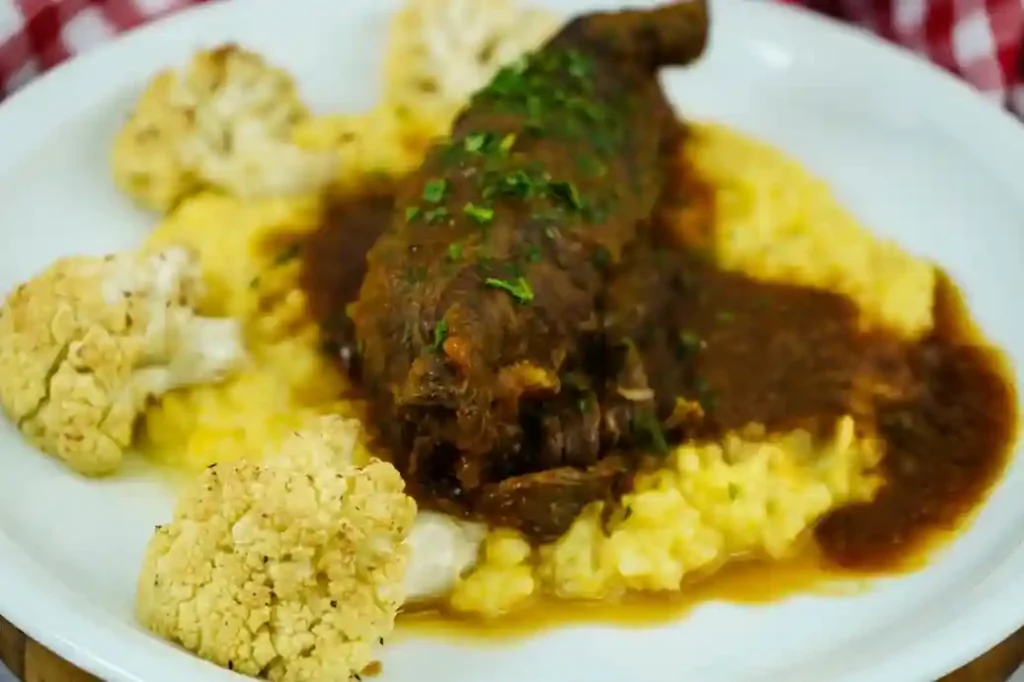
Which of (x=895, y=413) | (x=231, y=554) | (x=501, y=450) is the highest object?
(x=231, y=554)

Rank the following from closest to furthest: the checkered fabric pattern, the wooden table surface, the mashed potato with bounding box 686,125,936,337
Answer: the wooden table surface
the mashed potato with bounding box 686,125,936,337
the checkered fabric pattern

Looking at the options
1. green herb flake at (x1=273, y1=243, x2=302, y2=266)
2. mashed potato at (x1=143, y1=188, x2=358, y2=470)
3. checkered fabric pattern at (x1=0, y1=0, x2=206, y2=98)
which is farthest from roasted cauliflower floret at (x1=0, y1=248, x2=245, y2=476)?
checkered fabric pattern at (x1=0, y1=0, x2=206, y2=98)

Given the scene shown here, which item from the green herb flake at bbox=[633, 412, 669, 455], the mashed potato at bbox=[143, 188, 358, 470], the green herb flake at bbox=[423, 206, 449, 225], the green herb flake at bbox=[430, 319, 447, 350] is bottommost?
the green herb flake at bbox=[633, 412, 669, 455]

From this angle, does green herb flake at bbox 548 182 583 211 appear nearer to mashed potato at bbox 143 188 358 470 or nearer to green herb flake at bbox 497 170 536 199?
green herb flake at bbox 497 170 536 199

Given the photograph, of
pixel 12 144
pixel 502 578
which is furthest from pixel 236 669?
pixel 12 144

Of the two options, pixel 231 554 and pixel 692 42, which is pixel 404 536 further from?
pixel 692 42

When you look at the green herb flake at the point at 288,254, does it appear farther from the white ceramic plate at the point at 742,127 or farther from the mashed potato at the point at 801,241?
the mashed potato at the point at 801,241
